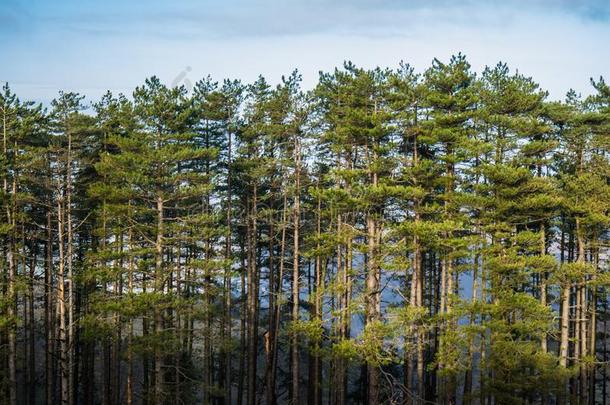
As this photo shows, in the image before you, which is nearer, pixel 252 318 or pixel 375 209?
pixel 375 209

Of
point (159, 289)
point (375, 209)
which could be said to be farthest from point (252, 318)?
point (375, 209)

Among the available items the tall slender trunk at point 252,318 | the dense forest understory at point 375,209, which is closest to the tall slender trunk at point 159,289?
the dense forest understory at point 375,209

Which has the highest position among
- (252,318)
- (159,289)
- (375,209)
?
(375,209)

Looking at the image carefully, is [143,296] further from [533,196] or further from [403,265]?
[533,196]

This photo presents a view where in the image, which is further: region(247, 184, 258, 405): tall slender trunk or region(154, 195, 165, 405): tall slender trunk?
region(247, 184, 258, 405): tall slender trunk

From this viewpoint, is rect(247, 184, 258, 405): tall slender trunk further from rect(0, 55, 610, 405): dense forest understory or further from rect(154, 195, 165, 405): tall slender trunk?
rect(154, 195, 165, 405): tall slender trunk

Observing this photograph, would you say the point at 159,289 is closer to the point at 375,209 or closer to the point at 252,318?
the point at 252,318

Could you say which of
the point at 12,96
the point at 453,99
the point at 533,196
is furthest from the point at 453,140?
the point at 12,96

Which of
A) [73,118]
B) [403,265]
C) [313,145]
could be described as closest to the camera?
[403,265]

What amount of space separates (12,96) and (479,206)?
20.8m

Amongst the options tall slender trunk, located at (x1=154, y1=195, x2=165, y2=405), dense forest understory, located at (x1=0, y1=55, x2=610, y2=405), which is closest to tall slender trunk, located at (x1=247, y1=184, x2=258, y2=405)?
dense forest understory, located at (x1=0, y1=55, x2=610, y2=405)

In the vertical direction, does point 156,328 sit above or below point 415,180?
below

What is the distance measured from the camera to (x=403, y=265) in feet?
61.6

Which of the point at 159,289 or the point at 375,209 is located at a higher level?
the point at 375,209
